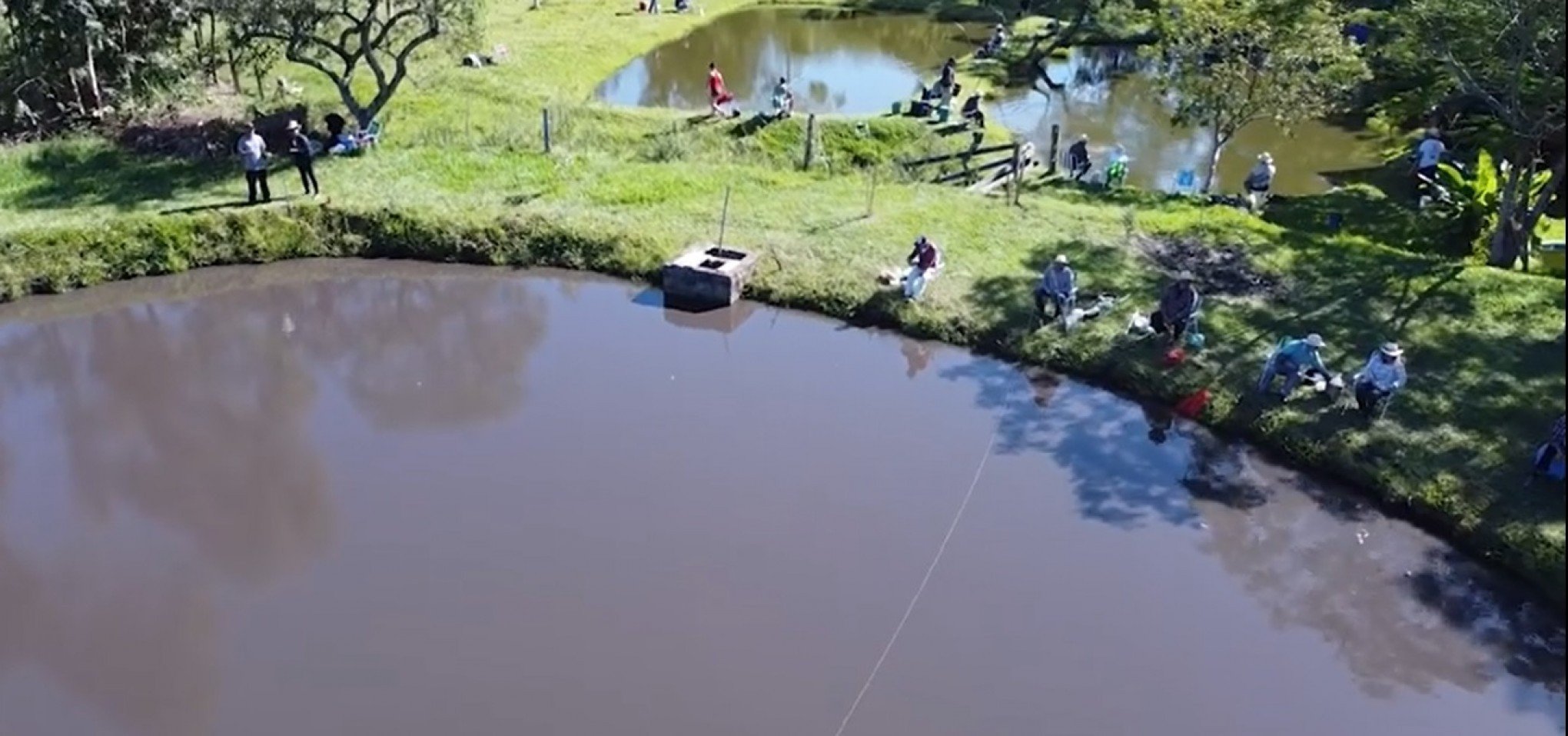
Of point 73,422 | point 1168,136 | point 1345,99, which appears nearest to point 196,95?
point 73,422

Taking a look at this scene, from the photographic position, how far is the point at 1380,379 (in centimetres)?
1418

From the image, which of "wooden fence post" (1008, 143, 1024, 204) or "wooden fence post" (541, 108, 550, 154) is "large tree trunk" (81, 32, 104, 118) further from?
"wooden fence post" (1008, 143, 1024, 204)

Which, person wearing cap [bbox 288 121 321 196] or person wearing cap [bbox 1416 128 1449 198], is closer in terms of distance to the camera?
person wearing cap [bbox 288 121 321 196]

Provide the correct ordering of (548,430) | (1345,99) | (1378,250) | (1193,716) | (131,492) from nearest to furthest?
(1193,716) → (131,492) → (548,430) → (1378,250) → (1345,99)

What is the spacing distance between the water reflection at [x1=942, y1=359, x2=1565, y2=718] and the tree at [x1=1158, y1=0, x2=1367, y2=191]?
8.61 metres

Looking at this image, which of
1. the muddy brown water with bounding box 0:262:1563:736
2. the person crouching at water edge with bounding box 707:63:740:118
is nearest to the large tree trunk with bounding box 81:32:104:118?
the muddy brown water with bounding box 0:262:1563:736

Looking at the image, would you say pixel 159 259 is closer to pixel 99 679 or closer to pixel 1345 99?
pixel 99 679

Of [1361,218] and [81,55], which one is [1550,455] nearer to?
[1361,218]

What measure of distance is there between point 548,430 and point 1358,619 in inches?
330

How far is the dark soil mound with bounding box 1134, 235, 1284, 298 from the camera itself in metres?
17.5

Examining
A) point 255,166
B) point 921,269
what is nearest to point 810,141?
point 921,269

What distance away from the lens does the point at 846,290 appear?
692 inches

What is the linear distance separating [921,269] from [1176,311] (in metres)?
3.39

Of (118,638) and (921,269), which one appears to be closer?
(118,638)
